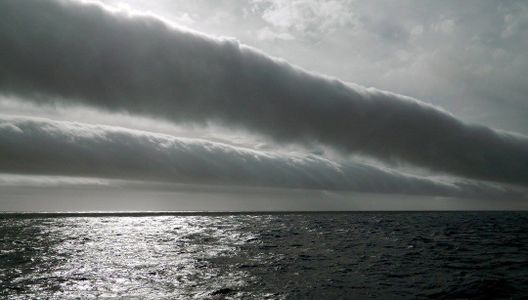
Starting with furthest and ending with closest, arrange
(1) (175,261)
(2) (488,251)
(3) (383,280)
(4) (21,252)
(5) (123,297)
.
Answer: (2) (488,251) → (4) (21,252) → (1) (175,261) → (3) (383,280) → (5) (123,297)

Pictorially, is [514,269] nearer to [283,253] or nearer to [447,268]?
[447,268]

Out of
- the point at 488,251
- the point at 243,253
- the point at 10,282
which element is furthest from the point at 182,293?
the point at 488,251

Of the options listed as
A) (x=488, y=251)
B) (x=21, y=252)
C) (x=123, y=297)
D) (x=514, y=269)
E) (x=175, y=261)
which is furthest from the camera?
(x=488, y=251)

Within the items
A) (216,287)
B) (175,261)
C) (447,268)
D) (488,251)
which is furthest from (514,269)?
(175,261)

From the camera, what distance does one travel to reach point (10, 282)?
85.4ft

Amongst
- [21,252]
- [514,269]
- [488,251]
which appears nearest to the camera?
[514,269]

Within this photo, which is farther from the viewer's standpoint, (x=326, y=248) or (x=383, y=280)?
(x=326, y=248)

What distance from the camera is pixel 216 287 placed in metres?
26.0

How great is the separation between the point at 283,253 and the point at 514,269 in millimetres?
23418

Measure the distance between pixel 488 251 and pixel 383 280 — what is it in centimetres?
2574

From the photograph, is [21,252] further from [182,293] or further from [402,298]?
[402,298]

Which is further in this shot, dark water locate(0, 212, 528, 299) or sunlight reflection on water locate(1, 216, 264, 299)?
sunlight reflection on water locate(1, 216, 264, 299)

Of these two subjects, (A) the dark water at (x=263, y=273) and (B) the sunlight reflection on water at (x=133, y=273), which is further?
(B) the sunlight reflection on water at (x=133, y=273)

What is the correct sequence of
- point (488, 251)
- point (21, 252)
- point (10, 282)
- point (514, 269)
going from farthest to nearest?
point (488, 251) < point (21, 252) < point (514, 269) < point (10, 282)
